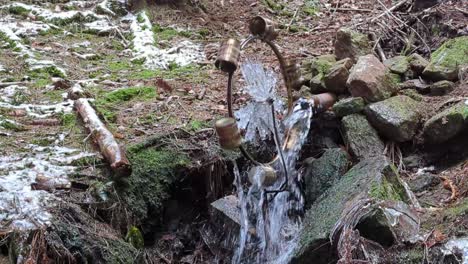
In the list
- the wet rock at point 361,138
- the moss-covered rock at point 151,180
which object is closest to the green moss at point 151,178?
the moss-covered rock at point 151,180

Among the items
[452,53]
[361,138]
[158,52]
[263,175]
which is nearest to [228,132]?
[263,175]

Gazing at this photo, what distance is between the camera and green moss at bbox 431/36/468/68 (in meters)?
3.88

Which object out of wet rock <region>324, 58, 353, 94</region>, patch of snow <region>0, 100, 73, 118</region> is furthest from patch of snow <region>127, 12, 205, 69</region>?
wet rock <region>324, 58, 353, 94</region>

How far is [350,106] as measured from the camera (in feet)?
12.0

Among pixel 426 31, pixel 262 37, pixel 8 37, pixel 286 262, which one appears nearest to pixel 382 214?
pixel 286 262

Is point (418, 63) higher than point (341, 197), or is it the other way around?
point (418, 63)

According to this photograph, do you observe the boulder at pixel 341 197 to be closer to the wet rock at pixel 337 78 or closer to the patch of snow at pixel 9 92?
the wet rock at pixel 337 78

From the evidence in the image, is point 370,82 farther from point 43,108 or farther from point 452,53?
point 43,108

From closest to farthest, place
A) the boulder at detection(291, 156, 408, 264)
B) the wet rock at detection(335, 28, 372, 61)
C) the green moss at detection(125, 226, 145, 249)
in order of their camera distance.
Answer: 1. the boulder at detection(291, 156, 408, 264)
2. the green moss at detection(125, 226, 145, 249)
3. the wet rock at detection(335, 28, 372, 61)

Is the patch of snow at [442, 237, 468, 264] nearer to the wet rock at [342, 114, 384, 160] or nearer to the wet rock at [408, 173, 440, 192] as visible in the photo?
the wet rock at [408, 173, 440, 192]

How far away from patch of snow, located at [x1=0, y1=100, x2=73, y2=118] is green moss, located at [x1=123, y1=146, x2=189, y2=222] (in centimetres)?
92

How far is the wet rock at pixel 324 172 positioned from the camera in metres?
3.34

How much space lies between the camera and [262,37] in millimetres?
3152

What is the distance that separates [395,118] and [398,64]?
0.90 metres
